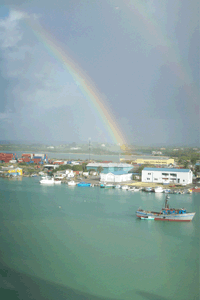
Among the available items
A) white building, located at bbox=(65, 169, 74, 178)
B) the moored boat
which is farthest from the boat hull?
white building, located at bbox=(65, 169, 74, 178)

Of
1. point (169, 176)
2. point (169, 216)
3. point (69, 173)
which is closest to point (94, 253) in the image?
point (169, 216)

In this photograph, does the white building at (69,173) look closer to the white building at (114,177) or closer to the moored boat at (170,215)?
the white building at (114,177)

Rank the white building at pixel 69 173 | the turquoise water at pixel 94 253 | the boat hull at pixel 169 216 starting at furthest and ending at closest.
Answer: the white building at pixel 69 173 < the boat hull at pixel 169 216 < the turquoise water at pixel 94 253

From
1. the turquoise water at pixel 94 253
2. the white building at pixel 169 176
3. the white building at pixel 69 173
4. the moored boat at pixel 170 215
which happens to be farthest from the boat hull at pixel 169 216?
the white building at pixel 69 173

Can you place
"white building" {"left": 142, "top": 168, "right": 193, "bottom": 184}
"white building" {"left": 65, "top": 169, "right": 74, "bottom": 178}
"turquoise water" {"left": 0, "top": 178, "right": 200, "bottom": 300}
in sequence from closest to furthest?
"turquoise water" {"left": 0, "top": 178, "right": 200, "bottom": 300}, "white building" {"left": 142, "top": 168, "right": 193, "bottom": 184}, "white building" {"left": 65, "top": 169, "right": 74, "bottom": 178}

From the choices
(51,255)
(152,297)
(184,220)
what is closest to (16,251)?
(51,255)

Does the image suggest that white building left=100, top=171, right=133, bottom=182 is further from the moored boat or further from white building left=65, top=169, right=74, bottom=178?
the moored boat

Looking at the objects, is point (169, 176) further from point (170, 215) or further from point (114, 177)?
point (170, 215)
